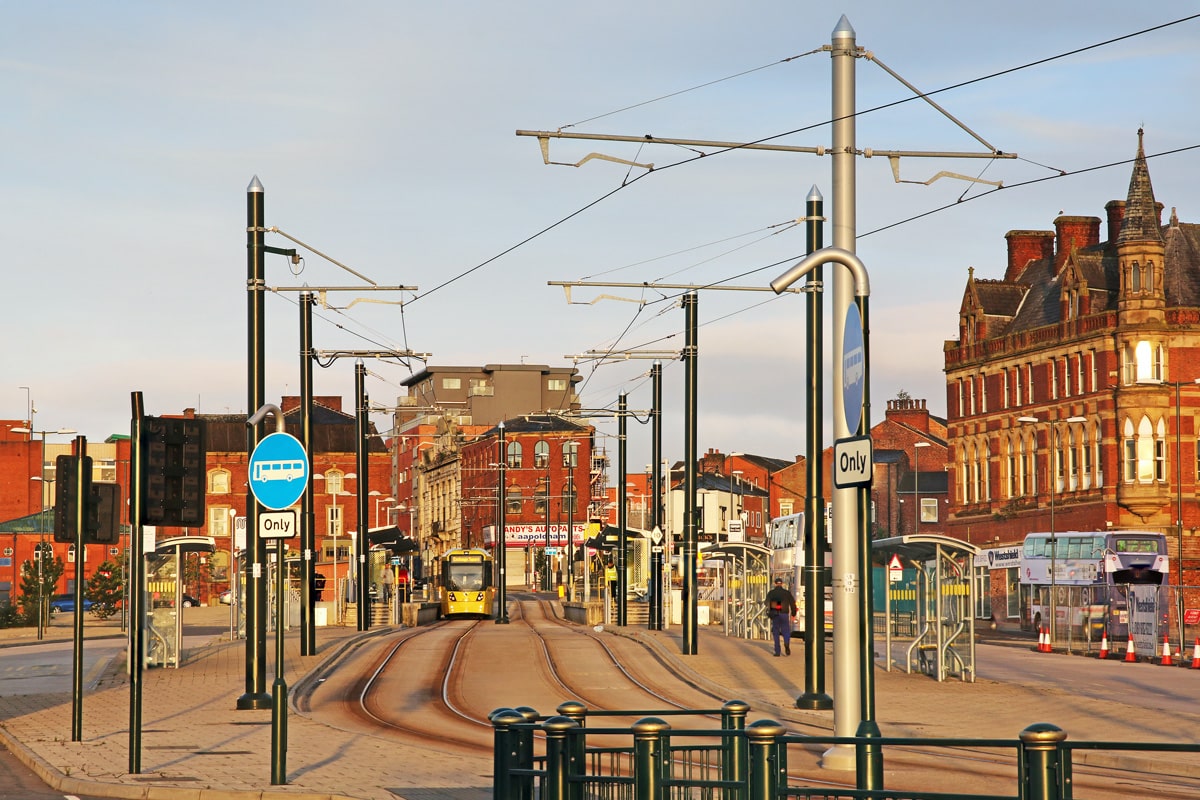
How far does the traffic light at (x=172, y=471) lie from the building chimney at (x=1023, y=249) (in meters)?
77.9

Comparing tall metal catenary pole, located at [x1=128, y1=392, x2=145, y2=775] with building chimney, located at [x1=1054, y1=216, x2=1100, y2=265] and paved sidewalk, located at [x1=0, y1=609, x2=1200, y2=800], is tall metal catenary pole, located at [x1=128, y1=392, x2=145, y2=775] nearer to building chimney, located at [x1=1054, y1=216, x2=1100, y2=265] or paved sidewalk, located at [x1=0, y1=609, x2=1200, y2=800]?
paved sidewalk, located at [x1=0, y1=609, x2=1200, y2=800]

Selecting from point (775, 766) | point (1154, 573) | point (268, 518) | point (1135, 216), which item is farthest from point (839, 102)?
point (1135, 216)

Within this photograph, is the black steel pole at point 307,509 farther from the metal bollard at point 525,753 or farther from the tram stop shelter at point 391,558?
the metal bollard at point 525,753

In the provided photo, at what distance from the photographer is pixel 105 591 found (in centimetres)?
8019

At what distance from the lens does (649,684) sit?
3116cm

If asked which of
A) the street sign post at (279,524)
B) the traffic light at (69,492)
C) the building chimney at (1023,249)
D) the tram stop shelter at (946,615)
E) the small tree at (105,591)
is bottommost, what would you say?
the small tree at (105,591)

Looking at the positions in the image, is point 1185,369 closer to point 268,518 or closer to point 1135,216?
point 1135,216

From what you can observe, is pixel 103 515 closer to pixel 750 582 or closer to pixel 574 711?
pixel 574 711

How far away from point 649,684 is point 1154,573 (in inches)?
1219

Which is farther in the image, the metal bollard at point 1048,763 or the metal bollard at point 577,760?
the metal bollard at point 577,760

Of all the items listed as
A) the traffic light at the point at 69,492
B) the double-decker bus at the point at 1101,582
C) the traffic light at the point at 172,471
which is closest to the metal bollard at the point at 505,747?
the traffic light at the point at 172,471

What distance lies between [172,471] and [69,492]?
2.75m

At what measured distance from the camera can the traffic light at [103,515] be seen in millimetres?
20562

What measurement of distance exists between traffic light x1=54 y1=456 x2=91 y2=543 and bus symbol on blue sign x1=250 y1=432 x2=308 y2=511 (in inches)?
191
